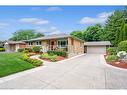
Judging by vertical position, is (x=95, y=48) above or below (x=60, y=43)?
below

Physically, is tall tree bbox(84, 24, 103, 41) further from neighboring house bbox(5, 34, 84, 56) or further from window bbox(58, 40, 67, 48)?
window bbox(58, 40, 67, 48)

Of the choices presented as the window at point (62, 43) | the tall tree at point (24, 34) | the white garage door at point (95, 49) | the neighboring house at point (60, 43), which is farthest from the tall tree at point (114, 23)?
the tall tree at point (24, 34)

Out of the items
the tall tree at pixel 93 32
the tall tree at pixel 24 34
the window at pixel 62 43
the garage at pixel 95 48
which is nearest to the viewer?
the window at pixel 62 43

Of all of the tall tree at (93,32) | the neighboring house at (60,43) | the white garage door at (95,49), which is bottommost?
the white garage door at (95,49)

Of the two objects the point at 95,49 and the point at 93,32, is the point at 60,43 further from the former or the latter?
the point at 93,32

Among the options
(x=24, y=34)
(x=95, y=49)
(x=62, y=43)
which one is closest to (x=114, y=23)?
(x=95, y=49)

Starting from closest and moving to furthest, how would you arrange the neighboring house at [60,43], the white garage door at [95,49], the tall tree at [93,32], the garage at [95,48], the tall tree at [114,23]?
the neighboring house at [60,43] → the garage at [95,48] → the white garage door at [95,49] → the tall tree at [114,23] → the tall tree at [93,32]

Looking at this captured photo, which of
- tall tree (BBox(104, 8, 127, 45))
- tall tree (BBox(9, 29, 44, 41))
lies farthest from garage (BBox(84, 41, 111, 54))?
tall tree (BBox(9, 29, 44, 41))

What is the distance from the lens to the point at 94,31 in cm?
4106

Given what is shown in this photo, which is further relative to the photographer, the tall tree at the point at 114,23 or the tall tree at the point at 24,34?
the tall tree at the point at 24,34

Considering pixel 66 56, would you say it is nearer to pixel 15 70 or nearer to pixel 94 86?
pixel 15 70

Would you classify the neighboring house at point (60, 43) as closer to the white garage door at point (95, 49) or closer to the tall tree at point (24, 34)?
the white garage door at point (95, 49)

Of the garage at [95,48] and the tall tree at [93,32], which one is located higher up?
the tall tree at [93,32]
